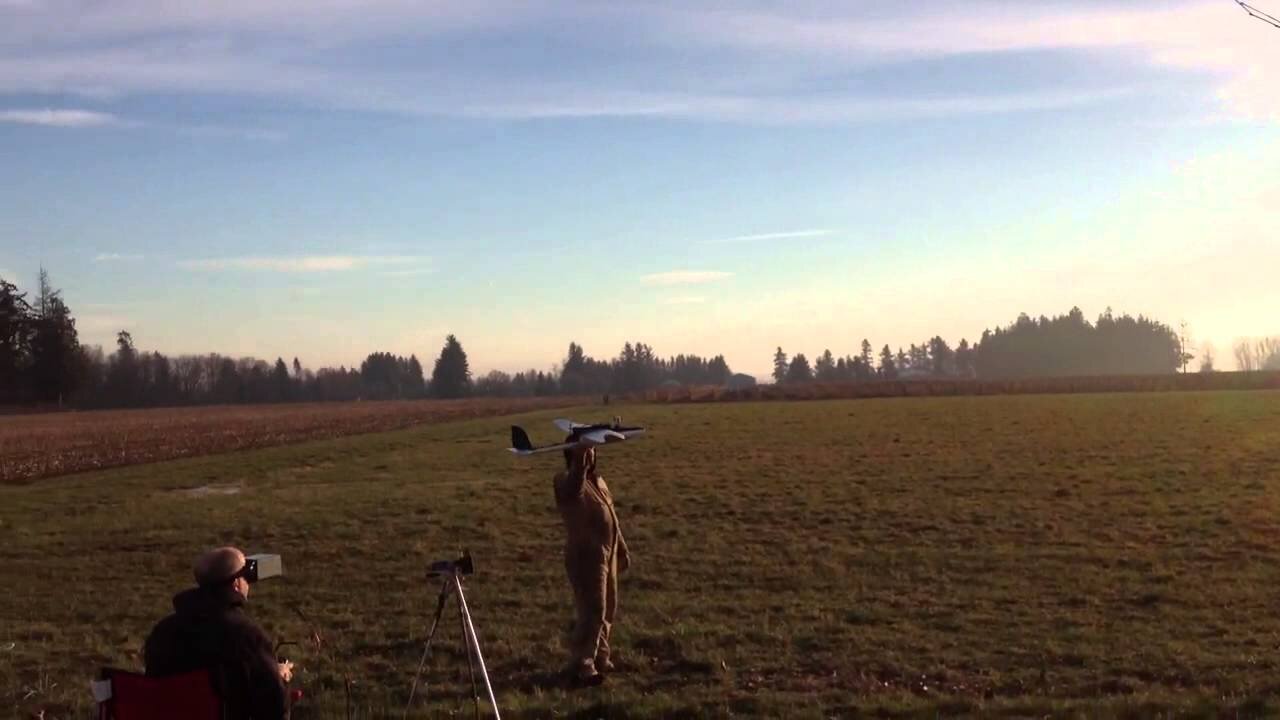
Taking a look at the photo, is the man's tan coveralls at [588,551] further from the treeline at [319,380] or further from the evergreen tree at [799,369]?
the evergreen tree at [799,369]

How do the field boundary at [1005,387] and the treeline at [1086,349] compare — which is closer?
the field boundary at [1005,387]

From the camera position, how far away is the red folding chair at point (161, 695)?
4.81 m

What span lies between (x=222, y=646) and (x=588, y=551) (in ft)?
12.7

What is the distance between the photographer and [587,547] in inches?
334

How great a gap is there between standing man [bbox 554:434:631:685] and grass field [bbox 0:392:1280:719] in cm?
41

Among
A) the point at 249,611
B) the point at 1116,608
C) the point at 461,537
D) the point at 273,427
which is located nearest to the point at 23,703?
the point at 249,611

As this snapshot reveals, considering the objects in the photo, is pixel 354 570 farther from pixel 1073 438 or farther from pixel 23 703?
pixel 1073 438

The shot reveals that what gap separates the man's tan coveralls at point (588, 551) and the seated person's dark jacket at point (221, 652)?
3529mm

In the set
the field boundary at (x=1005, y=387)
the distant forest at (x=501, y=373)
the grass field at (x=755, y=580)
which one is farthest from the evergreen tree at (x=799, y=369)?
the grass field at (x=755, y=580)

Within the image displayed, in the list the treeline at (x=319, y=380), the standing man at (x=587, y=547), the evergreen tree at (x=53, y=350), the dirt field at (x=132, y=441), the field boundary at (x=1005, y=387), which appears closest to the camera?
the standing man at (x=587, y=547)

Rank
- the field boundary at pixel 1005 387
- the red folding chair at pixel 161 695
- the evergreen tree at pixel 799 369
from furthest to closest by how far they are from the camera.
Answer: the evergreen tree at pixel 799 369 → the field boundary at pixel 1005 387 → the red folding chair at pixel 161 695

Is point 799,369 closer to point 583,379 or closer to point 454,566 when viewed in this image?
point 583,379

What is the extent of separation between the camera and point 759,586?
1349cm

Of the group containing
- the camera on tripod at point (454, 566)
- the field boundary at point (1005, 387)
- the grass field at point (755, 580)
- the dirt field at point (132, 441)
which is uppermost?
the field boundary at point (1005, 387)
